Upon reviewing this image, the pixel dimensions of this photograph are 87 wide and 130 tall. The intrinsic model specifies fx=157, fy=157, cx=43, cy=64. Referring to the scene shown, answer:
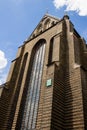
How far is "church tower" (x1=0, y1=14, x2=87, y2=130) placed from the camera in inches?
326

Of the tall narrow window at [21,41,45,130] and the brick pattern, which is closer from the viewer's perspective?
the brick pattern

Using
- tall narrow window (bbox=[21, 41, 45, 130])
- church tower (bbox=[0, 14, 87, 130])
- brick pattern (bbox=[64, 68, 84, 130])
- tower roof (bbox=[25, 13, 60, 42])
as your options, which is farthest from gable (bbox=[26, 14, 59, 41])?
brick pattern (bbox=[64, 68, 84, 130])

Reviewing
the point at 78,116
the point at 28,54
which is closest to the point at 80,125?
the point at 78,116

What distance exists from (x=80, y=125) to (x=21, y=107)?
541cm

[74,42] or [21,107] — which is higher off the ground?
[74,42]

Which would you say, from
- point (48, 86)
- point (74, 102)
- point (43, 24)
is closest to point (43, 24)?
point (43, 24)

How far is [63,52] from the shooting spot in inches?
480

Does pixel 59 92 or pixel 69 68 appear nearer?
pixel 59 92

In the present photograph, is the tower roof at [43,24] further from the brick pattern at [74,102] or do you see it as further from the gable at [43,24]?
the brick pattern at [74,102]

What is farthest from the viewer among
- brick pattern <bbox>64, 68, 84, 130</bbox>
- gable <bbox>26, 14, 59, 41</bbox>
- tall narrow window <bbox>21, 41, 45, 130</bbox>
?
gable <bbox>26, 14, 59, 41</bbox>

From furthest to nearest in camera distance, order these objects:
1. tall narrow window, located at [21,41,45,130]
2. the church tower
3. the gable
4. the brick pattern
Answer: the gable
tall narrow window, located at [21,41,45,130]
the church tower
the brick pattern

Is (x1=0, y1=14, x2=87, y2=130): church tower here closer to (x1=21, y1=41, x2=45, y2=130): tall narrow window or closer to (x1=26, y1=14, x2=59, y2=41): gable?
(x1=21, y1=41, x2=45, y2=130): tall narrow window

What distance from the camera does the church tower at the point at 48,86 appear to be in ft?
27.2

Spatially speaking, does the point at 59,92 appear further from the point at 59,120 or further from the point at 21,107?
the point at 21,107
